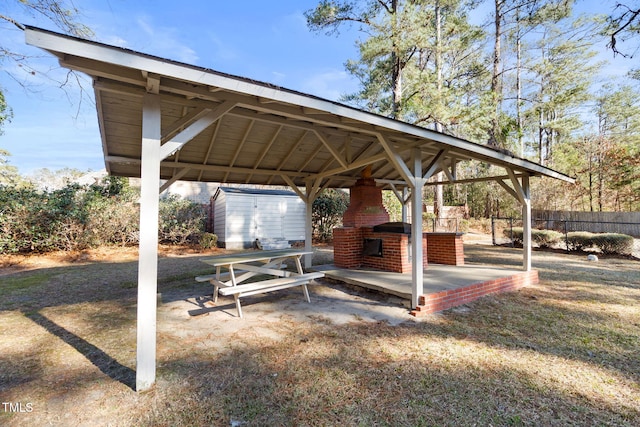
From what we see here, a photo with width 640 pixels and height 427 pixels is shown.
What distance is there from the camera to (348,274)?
5816 mm

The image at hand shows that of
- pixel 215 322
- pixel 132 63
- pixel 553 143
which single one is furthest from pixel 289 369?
pixel 553 143

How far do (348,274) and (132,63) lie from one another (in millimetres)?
4840

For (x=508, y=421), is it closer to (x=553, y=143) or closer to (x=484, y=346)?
(x=484, y=346)

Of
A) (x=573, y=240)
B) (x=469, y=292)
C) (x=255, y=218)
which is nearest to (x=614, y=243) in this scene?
(x=573, y=240)

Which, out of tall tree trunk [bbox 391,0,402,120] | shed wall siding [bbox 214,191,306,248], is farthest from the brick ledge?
shed wall siding [bbox 214,191,306,248]

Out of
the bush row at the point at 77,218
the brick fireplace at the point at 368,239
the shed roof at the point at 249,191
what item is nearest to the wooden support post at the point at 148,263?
the brick fireplace at the point at 368,239

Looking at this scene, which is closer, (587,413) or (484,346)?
(587,413)

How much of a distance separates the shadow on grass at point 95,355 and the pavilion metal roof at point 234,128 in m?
1.98

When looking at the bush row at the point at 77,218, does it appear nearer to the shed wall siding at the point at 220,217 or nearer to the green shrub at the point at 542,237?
the shed wall siding at the point at 220,217

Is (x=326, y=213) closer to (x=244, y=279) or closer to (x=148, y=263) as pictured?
(x=244, y=279)

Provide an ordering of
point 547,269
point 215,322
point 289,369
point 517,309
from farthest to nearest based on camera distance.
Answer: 1. point 547,269
2. point 517,309
3. point 215,322
4. point 289,369

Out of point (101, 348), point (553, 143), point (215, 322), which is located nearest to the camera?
point (101, 348)

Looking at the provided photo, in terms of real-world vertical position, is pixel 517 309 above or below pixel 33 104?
below

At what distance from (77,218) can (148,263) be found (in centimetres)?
997
